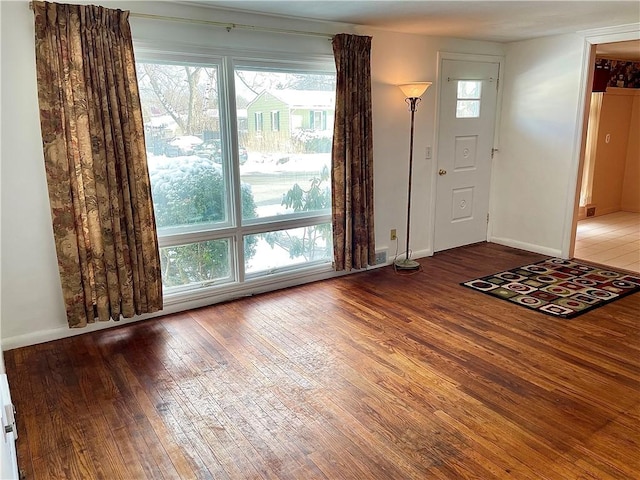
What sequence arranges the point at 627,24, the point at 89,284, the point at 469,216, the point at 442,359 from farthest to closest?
the point at 469,216, the point at 627,24, the point at 89,284, the point at 442,359

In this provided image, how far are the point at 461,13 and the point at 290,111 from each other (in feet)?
5.02

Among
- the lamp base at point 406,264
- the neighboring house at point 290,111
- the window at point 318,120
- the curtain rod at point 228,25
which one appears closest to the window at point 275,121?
the neighboring house at point 290,111

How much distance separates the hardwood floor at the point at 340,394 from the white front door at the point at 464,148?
5.46 ft

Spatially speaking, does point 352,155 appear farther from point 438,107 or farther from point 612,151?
point 612,151

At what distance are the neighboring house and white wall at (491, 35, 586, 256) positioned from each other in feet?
7.58

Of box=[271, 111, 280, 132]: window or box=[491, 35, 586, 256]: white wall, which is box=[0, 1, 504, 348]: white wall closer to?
box=[271, 111, 280, 132]: window

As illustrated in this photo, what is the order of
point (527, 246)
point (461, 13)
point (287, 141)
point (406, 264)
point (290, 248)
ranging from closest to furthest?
point (461, 13)
point (287, 141)
point (290, 248)
point (406, 264)
point (527, 246)

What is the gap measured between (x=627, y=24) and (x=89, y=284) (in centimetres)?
482

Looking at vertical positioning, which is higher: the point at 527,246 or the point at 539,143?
the point at 539,143

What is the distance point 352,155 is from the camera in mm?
4129

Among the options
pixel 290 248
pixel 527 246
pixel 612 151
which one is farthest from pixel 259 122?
pixel 612 151

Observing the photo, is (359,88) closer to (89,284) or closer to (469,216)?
(469,216)

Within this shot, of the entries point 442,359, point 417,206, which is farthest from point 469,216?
point 442,359

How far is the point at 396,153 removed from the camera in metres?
4.63
